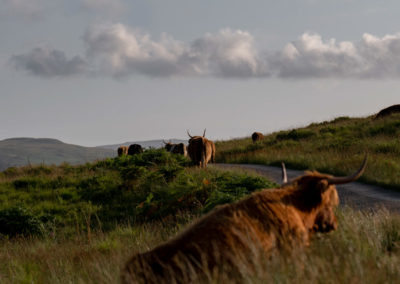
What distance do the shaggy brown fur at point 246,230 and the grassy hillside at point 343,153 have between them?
504cm

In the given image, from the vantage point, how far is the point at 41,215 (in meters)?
13.0

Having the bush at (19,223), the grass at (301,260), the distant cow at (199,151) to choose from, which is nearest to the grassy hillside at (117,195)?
the bush at (19,223)

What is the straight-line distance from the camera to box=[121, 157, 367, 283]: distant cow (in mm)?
3279

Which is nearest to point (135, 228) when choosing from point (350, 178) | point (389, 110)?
point (350, 178)

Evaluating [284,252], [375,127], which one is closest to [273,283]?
[284,252]

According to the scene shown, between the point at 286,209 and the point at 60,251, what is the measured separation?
5.34m

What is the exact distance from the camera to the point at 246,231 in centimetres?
349

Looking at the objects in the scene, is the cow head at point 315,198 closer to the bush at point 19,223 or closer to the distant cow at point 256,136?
the bush at point 19,223

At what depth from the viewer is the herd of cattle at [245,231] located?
327 cm

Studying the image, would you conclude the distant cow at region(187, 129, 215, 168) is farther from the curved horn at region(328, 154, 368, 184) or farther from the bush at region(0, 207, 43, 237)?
the curved horn at region(328, 154, 368, 184)

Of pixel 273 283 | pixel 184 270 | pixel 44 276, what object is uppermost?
pixel 184 270

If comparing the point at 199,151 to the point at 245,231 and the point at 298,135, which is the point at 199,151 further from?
the point at 298,135

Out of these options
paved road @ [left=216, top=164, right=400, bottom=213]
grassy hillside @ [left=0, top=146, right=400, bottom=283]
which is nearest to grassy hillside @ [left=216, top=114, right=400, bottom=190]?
paved road @ [left=216, top=164, right=400, bottom=213]

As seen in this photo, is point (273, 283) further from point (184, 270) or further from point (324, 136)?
point (324, 136)
